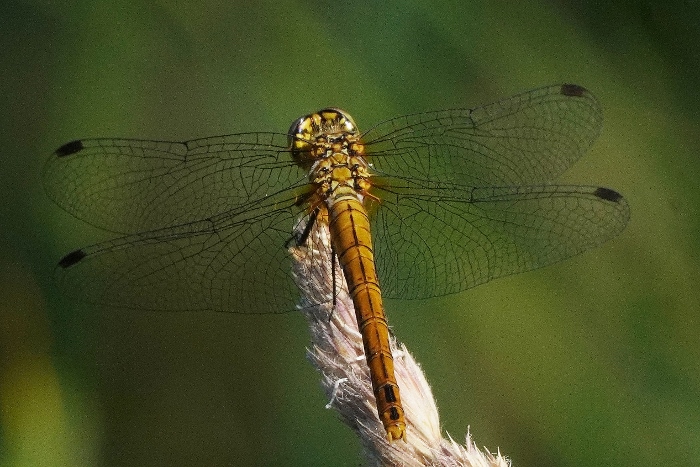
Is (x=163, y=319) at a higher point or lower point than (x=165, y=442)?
higher

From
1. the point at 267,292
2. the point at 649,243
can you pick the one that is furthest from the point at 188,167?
the point at 649,243

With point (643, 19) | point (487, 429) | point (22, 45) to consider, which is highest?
point (22, 45)

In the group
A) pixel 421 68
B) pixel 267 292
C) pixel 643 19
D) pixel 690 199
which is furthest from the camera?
pixel 421 68

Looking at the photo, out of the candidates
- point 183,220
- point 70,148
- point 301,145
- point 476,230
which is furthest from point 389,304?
point 70,148

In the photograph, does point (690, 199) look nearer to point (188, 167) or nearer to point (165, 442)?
point (188, 167)

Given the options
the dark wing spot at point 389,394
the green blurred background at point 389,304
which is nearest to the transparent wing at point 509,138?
the green blurred background at point 389,304

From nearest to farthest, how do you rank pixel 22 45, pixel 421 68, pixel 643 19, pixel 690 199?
pixel 690 199 < pixel 643 19 < pixel 421 68 < pixel 22 45
